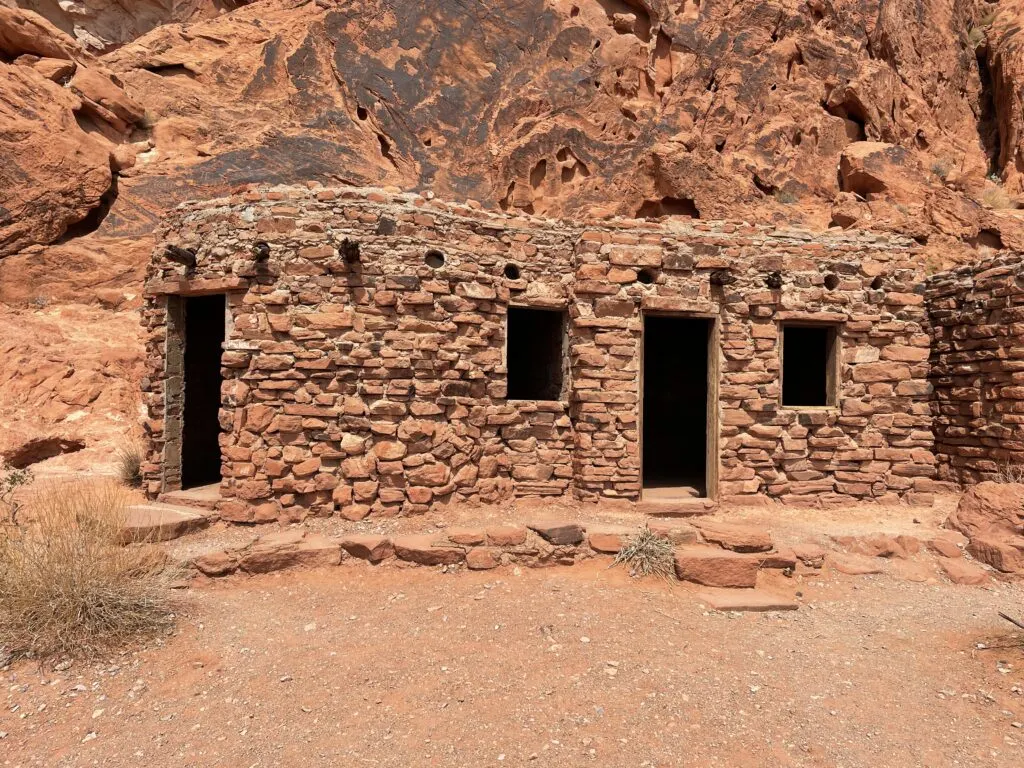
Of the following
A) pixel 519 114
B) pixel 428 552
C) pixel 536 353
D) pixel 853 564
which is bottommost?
pixel 853 564

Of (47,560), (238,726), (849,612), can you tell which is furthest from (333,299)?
(849,612)

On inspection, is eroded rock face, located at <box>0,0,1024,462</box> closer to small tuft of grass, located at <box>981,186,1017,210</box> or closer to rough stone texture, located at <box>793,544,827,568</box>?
small tuft of grass, located at <box>981,186,1017,210</box>

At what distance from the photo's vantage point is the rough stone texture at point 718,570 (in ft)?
16.4

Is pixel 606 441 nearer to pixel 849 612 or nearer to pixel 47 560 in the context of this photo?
pixel 849 612

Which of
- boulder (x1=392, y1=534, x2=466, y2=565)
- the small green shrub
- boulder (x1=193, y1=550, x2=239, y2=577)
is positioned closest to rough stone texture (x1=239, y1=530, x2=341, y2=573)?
boulder (x1=193, y1=550, x2=239, y2=577)

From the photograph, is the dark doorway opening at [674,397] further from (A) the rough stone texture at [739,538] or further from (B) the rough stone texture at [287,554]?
(B) the rough stone texture at [287,554]

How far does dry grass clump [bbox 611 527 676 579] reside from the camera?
5086 mm

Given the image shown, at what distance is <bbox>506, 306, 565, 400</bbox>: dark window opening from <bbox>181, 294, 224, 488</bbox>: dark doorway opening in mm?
4225

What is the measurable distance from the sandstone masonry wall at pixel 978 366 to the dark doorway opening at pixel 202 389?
32.0ft

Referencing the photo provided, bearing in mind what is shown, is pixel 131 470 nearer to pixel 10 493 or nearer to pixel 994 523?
pixel 10 493

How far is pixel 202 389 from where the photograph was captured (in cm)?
819

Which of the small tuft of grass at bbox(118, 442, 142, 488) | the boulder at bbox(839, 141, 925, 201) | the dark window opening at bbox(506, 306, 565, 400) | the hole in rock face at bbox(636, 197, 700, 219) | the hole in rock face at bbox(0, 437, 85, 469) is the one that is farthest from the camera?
the hole in rock face at bbox(636, 197, 700, 219)

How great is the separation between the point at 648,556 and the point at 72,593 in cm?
430

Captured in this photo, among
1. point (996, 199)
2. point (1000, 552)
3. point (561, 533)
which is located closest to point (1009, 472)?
point (1000, 552)
